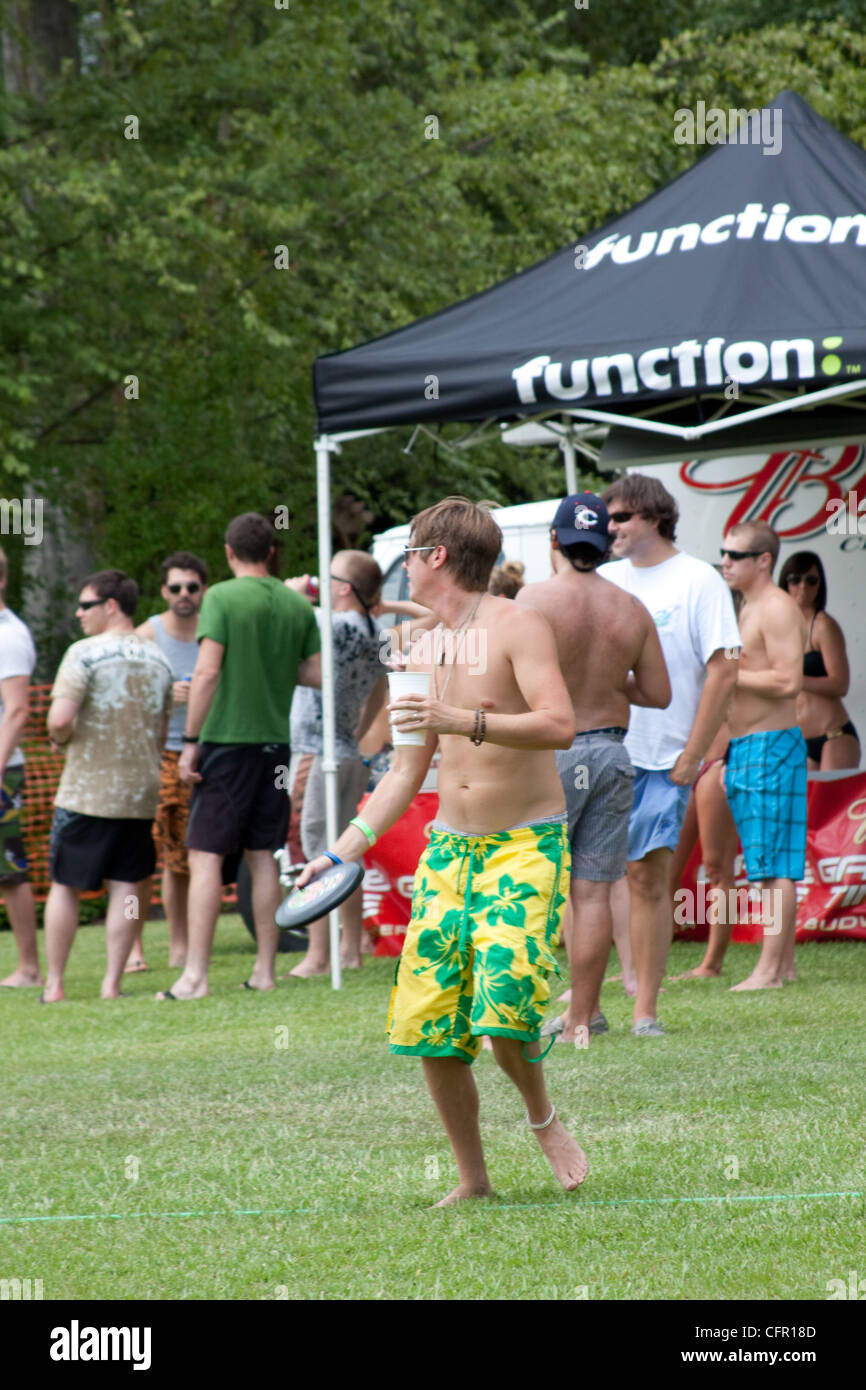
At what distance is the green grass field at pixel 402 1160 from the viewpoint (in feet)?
12.3

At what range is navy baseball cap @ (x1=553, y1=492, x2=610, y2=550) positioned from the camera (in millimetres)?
6379

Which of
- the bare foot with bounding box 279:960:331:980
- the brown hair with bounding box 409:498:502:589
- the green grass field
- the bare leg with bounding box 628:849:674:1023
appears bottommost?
the bare foot with bounding box 279:960:331:980

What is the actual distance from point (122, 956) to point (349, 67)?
12340 millimetres

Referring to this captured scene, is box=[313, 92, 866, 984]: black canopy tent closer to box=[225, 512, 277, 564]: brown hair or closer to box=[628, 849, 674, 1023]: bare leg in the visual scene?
box=[225, 512, 277, 564]: brown hair

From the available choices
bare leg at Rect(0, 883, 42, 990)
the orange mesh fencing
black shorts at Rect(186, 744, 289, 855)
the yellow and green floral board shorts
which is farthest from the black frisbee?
the orange mesh fencing

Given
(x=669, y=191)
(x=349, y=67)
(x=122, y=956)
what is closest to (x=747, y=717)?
(x=669, y=191)

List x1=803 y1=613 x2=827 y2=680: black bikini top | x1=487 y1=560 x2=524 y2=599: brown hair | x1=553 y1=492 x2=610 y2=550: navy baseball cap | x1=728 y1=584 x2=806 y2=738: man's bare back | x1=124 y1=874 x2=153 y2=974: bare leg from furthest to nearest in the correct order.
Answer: x1=803 y1=613 x2=827 y2=680: black bikini top < x1=124 y1=874 x2=153 y2=974: bare leg < x1=487 y1=560 x2=524 y2=599: brown hair < x1=728 y1=584 x2=806 y2=738: man's bare back < x1=553 y1=492 x2=610 y2=550: navy baseball cap

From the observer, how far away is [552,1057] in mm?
6363

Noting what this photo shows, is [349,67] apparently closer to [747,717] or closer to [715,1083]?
[747,717]

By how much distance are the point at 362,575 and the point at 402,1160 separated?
15.6 ft

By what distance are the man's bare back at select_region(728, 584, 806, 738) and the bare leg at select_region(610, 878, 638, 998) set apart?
3.08 feet

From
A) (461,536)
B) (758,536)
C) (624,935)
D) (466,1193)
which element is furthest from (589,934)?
(461,536)

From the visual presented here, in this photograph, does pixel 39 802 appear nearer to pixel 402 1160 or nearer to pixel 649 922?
pixel 649 922

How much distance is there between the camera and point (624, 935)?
26.2 ft
